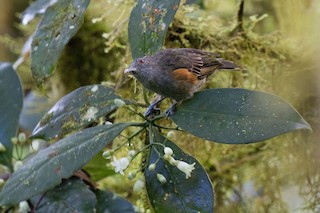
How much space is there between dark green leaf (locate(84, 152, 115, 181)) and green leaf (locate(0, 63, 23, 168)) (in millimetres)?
162

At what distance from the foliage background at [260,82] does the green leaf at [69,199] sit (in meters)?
0.20

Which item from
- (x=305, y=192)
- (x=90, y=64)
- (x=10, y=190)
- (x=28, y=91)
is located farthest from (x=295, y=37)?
(x=28, y=91)

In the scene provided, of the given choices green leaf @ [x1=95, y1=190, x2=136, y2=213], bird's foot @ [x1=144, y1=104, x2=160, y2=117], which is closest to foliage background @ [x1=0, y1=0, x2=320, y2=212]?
bird's foot @ [x1=144, y1=104, x2=160, y2=117]

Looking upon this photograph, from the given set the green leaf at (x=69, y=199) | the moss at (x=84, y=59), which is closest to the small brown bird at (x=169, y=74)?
the green leaf at (x=69, y=199)

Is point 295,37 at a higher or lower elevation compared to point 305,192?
higher

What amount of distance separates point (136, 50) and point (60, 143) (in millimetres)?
197

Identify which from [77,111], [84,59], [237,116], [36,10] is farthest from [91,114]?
[84,59]

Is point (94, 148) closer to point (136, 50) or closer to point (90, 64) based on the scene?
point (136, 50)

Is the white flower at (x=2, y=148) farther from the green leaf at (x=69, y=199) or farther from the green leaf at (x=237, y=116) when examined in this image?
the green leaf at (x=237, y=116)

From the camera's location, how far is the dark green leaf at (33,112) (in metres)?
1.58

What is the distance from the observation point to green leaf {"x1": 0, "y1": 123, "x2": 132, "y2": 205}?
840 millimetres

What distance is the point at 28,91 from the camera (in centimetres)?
191

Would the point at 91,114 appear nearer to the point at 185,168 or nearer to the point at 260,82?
the point at 185,168

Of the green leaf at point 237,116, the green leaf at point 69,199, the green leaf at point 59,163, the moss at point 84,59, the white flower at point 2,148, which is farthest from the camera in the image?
the moss at point 84,59
